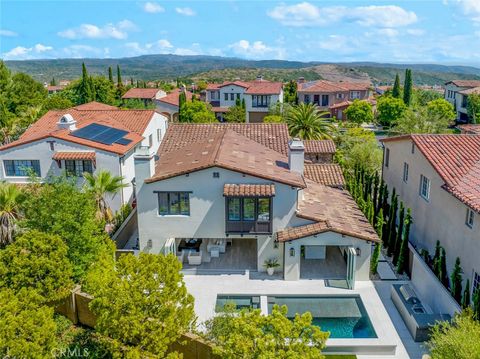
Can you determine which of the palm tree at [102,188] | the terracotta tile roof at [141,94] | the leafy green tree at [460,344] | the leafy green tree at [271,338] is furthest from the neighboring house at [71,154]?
the terracotta tile roof at [141,94]

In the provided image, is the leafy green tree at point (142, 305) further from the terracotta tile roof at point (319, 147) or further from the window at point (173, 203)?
the terracotta tile roof at point (319, 147)

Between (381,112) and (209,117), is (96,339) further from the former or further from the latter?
(381,112)

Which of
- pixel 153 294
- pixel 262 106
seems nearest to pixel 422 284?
pixel 153 294

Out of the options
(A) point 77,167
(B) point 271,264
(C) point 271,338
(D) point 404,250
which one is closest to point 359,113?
(D) point 404,250

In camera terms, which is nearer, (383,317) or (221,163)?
(383,317)

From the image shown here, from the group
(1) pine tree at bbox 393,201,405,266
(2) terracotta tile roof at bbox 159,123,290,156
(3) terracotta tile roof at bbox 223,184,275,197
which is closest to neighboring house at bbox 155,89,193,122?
(2) terracotta tile roof at bbox 159,123,290,156

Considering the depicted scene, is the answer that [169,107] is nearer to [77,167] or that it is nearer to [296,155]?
[77,167]
